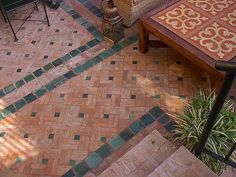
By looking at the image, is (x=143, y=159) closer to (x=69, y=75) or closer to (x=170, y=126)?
(x=170, y=126)

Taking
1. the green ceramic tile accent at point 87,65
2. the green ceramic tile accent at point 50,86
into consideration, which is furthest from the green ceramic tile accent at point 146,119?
the green ceramic tile accent at point 50,86

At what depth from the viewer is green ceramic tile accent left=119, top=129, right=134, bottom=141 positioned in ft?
10.0

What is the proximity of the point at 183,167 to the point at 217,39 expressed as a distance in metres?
1.54

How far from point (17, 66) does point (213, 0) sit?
2.53 meters

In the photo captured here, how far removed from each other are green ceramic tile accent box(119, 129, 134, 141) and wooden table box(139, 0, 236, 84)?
99 centimetres

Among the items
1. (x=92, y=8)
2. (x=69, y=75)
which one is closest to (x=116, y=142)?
(x=69, y=75)

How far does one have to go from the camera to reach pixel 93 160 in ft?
9.53

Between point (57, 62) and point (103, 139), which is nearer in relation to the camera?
point (103, 139)

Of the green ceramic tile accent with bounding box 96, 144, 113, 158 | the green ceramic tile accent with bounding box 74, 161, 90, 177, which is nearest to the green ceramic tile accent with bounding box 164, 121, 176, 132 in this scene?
the green ceramic tile accent with bounding box 96, 144, 113, 158

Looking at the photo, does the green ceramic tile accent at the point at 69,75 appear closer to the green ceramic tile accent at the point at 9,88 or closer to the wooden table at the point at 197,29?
the green ceramic tile accent at the point at 9,88

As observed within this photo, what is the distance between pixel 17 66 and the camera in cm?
380

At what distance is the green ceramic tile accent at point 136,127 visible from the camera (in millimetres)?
3096

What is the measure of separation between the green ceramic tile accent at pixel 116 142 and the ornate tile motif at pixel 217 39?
1300 millimetres

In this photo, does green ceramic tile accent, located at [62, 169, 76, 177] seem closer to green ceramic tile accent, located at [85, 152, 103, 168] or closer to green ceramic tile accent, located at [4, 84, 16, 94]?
green ceramic tile accent, located at [85, 152, 103, 168]
